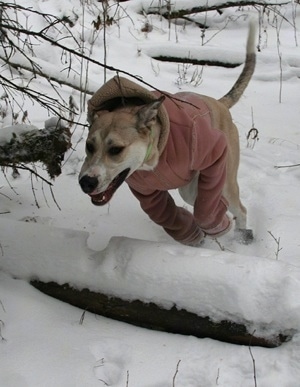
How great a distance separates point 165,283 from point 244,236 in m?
1.36

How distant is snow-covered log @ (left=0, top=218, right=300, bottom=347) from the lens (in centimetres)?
→ 243

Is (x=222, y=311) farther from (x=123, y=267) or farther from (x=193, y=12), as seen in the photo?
(x=193, y=12)

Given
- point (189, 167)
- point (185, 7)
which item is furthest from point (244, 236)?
point (185, 7)

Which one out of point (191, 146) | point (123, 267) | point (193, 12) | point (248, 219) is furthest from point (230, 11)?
point (123, 267)

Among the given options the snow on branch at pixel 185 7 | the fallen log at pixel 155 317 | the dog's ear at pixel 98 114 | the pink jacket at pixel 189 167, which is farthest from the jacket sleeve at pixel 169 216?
the snow on branch at pixel 185 7

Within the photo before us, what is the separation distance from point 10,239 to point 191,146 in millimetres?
1057

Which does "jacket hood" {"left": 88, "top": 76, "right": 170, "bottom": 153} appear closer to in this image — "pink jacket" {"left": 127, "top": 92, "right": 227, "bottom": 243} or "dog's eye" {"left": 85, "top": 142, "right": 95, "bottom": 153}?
"pink jacket" {"left": 127, "top": 92, "right": 227, "bottom": 243}

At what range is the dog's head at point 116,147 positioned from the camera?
2.62 metres

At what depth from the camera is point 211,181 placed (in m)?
3.13

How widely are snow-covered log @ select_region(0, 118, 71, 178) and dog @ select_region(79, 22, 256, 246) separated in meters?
0.52

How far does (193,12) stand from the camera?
7473 mm

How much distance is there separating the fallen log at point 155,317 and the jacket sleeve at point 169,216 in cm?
84

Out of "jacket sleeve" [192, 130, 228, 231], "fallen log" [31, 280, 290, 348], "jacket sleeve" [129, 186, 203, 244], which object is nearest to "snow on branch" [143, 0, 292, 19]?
"jacket sleeve" [129, 186, 203, 244]

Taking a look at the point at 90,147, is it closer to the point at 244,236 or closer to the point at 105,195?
the point at 105,195
